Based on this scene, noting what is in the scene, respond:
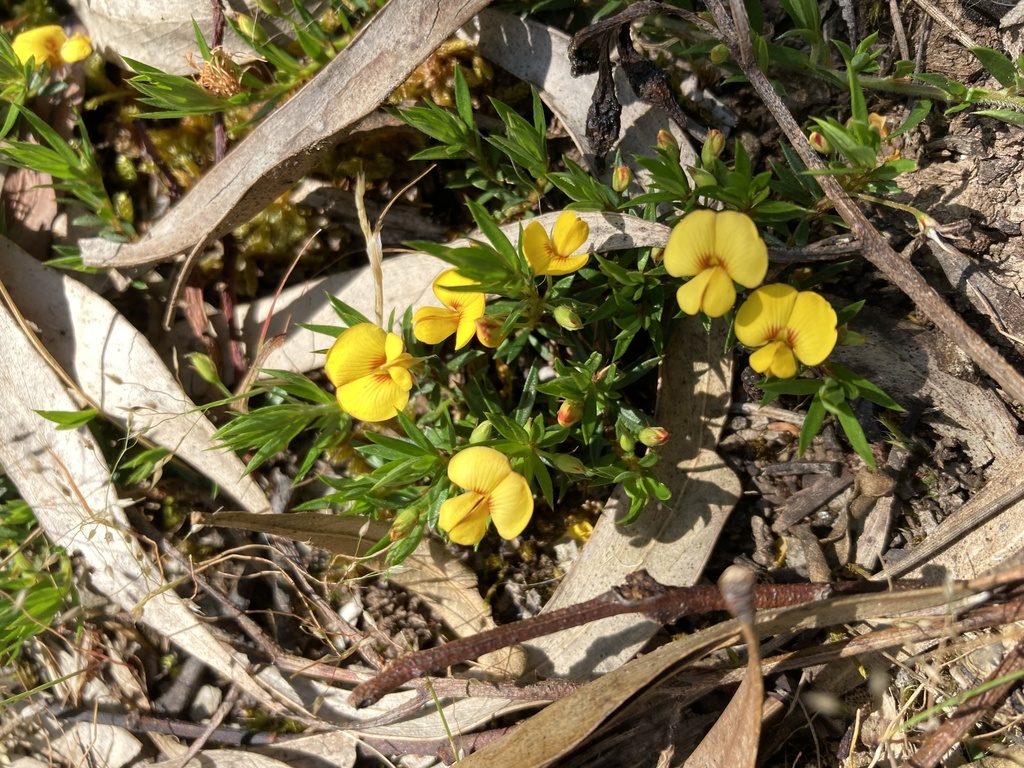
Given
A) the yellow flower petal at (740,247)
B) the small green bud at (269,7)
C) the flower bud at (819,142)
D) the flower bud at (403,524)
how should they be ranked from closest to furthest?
1. the yellow flower petal at (740,247)
2. the flower bud at (819,142)
3. the flower bud at (403,524)
4. the small green bud at (269,7)

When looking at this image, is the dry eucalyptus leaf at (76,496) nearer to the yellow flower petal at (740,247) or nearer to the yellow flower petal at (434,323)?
the yellow flower petal at (434,323)

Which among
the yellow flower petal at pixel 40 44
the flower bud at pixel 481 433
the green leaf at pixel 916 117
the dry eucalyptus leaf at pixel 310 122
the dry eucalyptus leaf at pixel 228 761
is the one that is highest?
the yellow flower petal at pixel 40 44

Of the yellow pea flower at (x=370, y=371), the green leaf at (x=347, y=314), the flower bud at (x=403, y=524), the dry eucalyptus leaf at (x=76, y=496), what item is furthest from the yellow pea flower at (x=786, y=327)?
the dry eucalyptus leaf at (x=76, y=496)

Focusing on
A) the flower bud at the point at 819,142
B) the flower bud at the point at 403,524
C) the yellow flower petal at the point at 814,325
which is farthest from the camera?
the flower bud at the point at 403,524

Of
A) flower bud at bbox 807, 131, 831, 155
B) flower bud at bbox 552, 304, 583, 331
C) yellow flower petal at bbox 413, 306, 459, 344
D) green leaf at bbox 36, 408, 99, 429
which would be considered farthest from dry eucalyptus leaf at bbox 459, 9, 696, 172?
green leaf at bbox 36, 408, 99, 429

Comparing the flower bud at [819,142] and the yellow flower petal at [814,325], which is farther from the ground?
the flower bud at [819,142]

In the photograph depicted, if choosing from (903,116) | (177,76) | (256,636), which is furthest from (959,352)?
(177,76)

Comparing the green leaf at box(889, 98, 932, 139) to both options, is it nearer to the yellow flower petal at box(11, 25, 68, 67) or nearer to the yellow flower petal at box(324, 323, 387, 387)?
the yellow flower petal at box(324, 323, 387, 387)

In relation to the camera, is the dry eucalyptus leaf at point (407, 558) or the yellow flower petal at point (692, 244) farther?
the dry eucalyptus leaf at point (407, 558)
